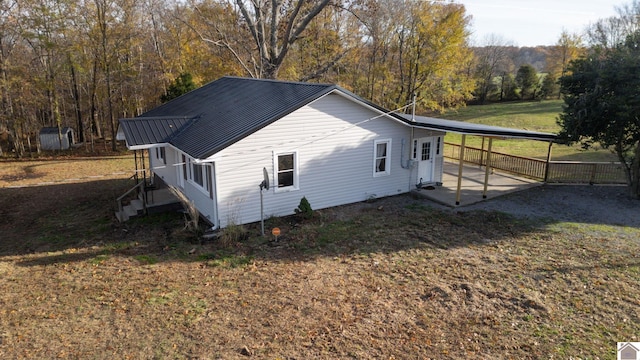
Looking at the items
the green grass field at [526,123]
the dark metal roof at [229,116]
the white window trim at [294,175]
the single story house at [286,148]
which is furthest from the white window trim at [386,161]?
the green grass field at [526,123]

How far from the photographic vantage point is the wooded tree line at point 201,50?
24125mm

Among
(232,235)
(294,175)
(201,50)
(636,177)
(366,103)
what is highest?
(201,50)

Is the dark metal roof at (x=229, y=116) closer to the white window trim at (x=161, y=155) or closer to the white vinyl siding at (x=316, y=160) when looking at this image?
the white vinyl siding at (x=316, y=160)

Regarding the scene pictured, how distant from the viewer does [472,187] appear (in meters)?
15.7

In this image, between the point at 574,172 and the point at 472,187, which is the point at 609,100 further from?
the point at 472,187

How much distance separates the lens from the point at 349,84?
32.4m

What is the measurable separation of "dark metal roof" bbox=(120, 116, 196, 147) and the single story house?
1.2 inches

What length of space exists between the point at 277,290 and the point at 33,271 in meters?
5.90

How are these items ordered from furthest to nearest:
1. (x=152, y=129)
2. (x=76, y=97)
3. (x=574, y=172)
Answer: (x=76, y=97) < (x=574, y=172) < (x=152, y=129)

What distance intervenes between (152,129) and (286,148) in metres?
4.66

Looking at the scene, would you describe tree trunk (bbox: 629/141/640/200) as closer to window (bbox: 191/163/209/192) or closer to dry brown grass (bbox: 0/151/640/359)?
dry brown grass (bbox: 0/151/640/359)

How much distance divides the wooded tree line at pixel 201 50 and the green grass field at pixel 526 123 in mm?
5651

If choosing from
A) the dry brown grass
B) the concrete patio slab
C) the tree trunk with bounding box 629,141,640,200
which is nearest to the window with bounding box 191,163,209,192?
the dry brown grass

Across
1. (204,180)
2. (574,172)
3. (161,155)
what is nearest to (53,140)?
(161,155)
